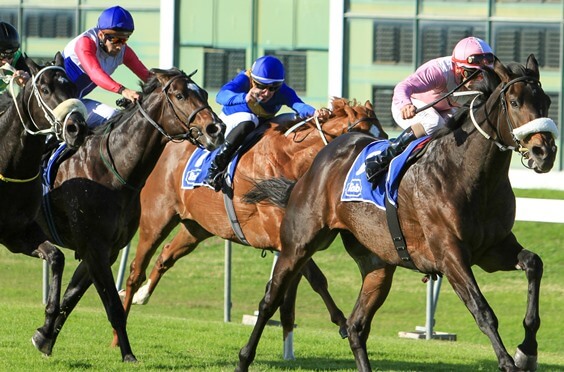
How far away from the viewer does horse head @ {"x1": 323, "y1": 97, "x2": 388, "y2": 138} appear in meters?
9.82

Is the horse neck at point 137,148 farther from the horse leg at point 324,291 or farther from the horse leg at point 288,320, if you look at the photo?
the horse leg at point 324,291

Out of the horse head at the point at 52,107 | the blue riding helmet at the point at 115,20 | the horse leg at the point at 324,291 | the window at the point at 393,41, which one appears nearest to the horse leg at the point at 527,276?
the horse leg at the point at 324,291

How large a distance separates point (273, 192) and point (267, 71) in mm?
1299

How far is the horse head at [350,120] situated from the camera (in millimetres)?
9820

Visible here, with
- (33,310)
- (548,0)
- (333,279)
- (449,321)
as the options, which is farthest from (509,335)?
(548,0)

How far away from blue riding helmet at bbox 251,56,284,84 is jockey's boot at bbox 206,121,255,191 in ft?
1.34

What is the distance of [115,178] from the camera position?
28.2ft

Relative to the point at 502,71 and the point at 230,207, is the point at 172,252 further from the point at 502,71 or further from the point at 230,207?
the point at 502,71

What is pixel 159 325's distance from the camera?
10656 mm

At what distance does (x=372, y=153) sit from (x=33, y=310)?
4264 millimetres

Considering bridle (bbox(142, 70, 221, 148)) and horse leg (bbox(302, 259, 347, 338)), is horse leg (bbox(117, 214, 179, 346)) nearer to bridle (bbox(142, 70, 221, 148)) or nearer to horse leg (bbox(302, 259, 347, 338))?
horse leg (bbox(302, 259, 347, 338))

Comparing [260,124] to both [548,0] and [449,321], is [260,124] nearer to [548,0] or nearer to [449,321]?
[449,321]

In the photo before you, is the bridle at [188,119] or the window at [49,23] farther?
the window at [49,23]

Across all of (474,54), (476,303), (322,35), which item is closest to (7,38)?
(474,54)
